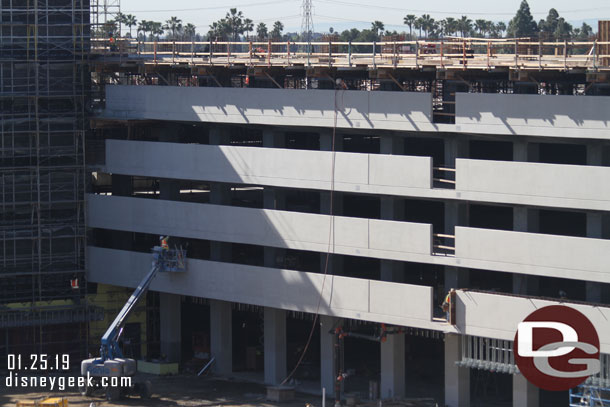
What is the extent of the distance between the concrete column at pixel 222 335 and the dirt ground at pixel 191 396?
1.57 metres

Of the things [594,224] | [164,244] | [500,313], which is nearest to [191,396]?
[164,244]

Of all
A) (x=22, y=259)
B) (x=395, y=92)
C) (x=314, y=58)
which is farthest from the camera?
(x=22, y=259)

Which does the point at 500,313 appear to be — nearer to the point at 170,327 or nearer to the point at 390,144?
the point at 390,144

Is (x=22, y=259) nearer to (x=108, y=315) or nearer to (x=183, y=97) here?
(x=108, y=315)

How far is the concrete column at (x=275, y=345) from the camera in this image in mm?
60562

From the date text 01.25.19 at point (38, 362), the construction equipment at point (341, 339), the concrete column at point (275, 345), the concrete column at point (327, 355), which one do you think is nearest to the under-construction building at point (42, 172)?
the date text 01.25.19 at point (38, 362)

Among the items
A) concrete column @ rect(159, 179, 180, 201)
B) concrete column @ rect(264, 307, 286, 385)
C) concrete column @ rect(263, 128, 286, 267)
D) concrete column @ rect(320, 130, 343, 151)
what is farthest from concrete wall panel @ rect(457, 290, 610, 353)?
concrete column @ rect(159, 179, 180, 201)

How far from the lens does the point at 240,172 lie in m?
59.2

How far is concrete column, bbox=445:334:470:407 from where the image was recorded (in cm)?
5375

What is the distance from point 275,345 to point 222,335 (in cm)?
383

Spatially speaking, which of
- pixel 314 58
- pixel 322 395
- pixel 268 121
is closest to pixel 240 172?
pixel 268 121

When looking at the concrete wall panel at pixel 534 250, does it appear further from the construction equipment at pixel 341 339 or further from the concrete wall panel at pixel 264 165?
the construction equipment at pixel 341 339

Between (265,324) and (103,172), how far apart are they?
40.7 feet

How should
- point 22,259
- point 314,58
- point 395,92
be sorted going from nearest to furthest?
1. point 395,92
2. point 314,58
3. point 22,259
